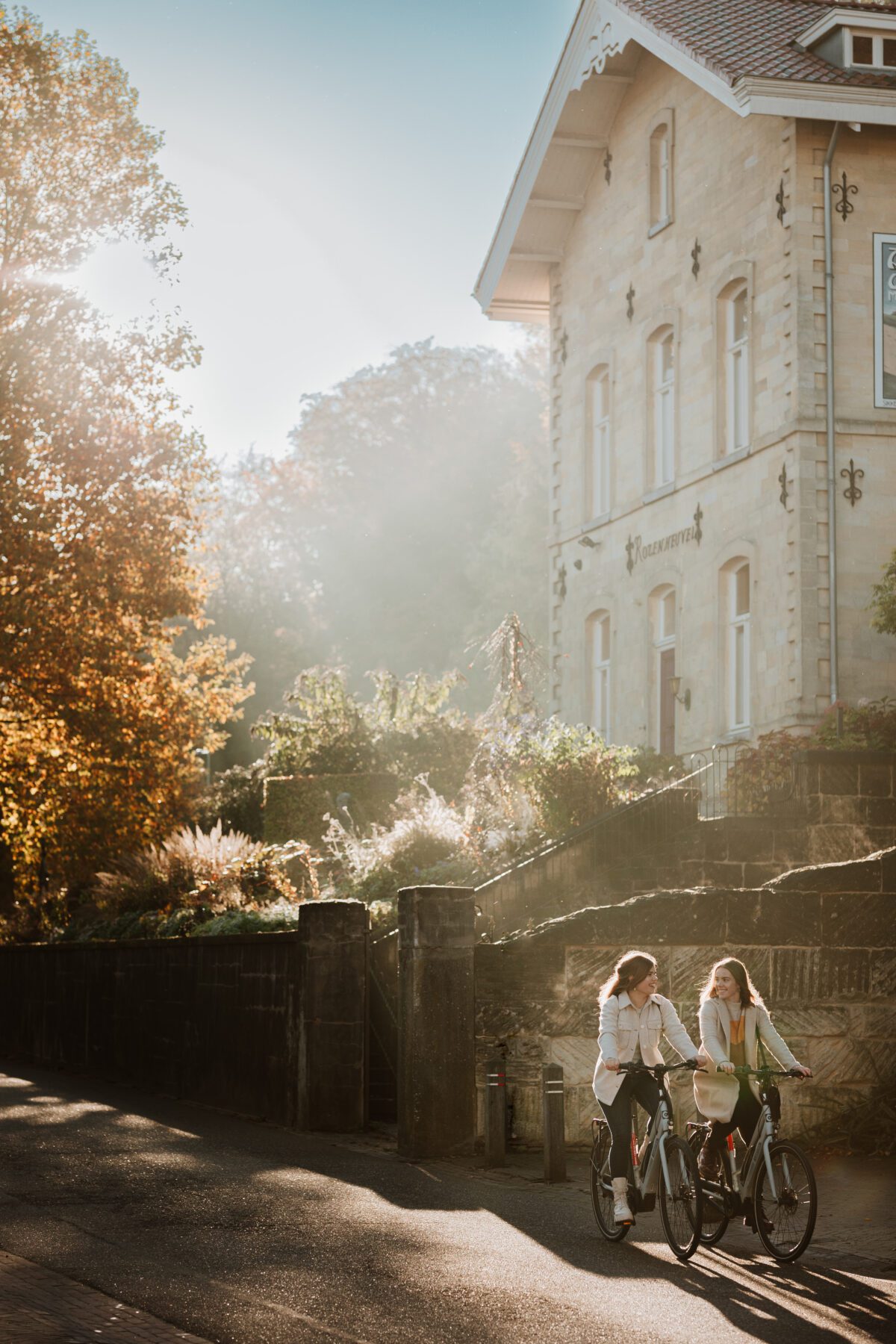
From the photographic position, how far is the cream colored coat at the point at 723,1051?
991cm

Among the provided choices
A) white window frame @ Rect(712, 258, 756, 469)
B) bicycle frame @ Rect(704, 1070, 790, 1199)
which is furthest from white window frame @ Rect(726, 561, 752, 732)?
bicycle frame @ Rect(704, 1070, 790, 1199)

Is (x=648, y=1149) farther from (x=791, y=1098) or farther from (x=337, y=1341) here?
(x=791, y=1098)

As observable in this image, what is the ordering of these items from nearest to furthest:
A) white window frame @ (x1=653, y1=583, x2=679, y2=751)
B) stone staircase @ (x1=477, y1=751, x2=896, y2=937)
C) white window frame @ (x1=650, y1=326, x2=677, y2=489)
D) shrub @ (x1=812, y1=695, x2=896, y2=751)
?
1. stone staircase @ (x1=477, y1=751, x2=896, y2=937)
2. shrub @ (x1=812, y1=695, x2=896, y2=751)
3. white window frame @ (x1=653, y1=583, x2=679, y2=751)
4. white window frame @ (x1=650, y1=326, x2=677, y2=489)

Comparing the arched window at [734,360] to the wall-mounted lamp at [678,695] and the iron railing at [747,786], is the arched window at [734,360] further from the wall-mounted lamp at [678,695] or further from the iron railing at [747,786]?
the iron railing at [747,786]

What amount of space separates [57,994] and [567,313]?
14.3 m

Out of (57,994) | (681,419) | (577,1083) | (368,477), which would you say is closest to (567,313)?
(681,419)

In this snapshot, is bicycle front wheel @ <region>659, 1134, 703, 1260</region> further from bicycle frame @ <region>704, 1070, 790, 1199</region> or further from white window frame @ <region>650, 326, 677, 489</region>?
white window frame @ <region>650, 326, 677, 489</region>

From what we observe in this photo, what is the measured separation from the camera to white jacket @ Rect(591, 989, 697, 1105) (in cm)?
1014

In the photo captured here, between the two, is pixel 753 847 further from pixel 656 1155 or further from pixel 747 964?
pixel 656 1155

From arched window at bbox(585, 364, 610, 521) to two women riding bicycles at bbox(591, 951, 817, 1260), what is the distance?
19129mm

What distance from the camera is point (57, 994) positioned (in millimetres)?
25750

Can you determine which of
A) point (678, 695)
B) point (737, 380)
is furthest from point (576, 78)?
point (678, 695)

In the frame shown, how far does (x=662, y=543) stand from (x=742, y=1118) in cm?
1715

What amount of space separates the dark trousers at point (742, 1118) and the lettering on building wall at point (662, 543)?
15987 millimetres
